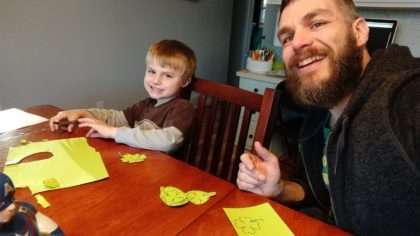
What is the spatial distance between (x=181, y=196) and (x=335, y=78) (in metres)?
0.52

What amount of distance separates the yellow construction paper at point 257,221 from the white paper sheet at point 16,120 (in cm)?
82

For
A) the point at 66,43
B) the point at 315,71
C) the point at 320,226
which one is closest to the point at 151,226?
the point at 320,226

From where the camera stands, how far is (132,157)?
2.75 feet

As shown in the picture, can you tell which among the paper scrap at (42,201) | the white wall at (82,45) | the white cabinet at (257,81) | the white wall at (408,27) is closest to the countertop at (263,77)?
the white cabinet at (257,81)

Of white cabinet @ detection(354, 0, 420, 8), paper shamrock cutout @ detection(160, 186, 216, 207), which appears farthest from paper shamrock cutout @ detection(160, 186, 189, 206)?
white cabinet @ detection(354, 0, 420, 8)

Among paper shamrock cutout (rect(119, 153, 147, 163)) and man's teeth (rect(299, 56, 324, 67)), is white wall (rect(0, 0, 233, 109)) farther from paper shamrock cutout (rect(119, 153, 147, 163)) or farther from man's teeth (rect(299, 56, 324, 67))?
man's teeth (rect(299, 56, 324, 67))

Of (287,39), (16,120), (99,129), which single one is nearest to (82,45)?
(16,120)

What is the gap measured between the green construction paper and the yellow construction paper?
34cm

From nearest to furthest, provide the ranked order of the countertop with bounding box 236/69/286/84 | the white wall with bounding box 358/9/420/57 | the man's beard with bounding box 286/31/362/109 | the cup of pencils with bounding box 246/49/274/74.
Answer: the man's beard with bounding box 286/31/362/109
the white wall with bounding box 358/9/420/57
the countertop with bounding box 236/69/286/84
the cup of pencils with bounding box 246/49/274/74

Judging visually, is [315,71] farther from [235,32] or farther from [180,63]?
[235,32]

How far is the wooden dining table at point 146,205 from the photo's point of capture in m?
0.57

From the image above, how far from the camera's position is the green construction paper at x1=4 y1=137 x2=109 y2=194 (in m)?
0.70

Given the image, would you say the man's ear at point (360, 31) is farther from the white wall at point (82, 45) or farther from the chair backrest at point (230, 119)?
the white wall at point (82, 45)

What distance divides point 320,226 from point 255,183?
18 centimetres
